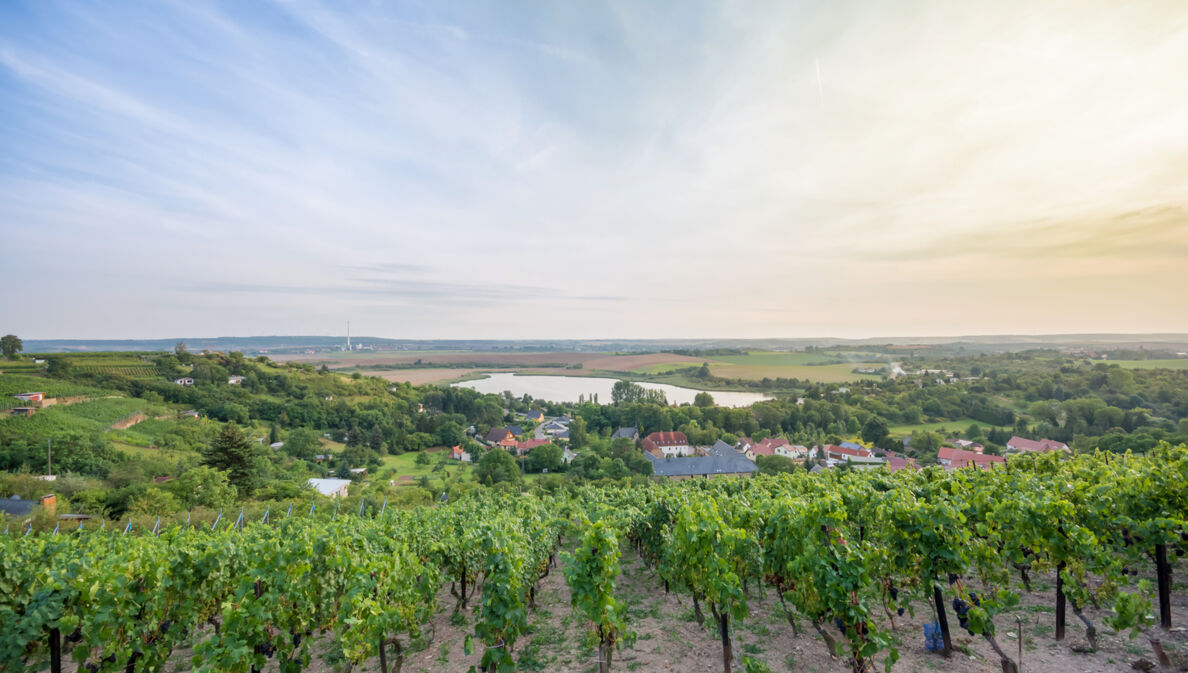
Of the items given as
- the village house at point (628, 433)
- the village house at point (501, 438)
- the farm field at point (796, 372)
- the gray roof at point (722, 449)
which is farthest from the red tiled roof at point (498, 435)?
the farm field at point (796, 372)

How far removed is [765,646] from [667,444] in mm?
56113

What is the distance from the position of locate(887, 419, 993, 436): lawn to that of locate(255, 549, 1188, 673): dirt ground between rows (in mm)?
61237

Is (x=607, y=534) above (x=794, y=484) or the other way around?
above

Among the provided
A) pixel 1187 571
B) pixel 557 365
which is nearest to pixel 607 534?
pixel 1187 571

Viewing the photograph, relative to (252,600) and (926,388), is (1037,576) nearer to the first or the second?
(252,600)

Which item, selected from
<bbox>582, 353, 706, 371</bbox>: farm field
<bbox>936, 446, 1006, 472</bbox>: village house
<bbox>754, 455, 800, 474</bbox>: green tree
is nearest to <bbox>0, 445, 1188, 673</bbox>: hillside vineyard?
<bbox>754, 455, 800, 474</bbox>: green tree

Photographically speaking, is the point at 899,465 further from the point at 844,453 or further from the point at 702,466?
the point at 702,466

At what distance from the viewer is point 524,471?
1892 inches

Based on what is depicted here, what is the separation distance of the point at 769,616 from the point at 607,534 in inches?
153

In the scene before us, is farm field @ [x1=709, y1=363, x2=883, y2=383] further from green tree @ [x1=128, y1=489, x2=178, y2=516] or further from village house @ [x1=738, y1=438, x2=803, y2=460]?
green tree @ [x1=128, y1=489, x2=178, y2=516]

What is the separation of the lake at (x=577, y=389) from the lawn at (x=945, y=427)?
2813 centimetres

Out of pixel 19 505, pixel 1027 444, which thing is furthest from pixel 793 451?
pixel 19 505

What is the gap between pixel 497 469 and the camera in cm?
4153

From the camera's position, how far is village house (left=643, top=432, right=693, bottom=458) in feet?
194
